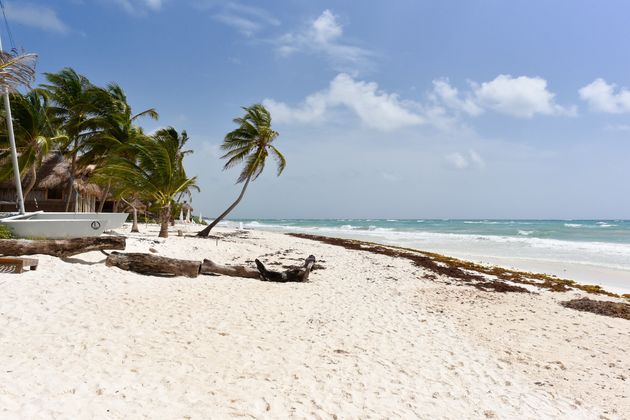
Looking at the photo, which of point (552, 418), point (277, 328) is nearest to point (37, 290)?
point (277, 328)

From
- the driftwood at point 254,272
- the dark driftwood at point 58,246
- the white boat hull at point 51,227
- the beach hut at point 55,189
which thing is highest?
the beach hut at point 55,189

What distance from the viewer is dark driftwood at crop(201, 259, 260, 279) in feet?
31.1

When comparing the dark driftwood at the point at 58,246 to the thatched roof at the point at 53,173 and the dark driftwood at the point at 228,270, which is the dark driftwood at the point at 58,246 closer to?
the dark driftwood at the point at 228,270

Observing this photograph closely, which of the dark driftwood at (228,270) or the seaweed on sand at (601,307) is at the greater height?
the dark driftwood at (228,270)

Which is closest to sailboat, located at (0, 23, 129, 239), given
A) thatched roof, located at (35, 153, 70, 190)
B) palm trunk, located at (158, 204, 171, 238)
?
palm trunk, located at (158, 204, 171, 238)

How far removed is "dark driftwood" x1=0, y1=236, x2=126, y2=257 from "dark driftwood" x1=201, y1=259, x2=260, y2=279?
209 centimetres

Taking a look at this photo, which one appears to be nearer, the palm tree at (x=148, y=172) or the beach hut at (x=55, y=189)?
the palm tree at (x=148, y=172)

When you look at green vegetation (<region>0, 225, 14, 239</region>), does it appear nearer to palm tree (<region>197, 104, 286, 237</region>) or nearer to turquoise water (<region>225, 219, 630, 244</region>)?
palm tree (<region>197, 104, 286, 237</region>)

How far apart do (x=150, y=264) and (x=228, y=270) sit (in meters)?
1.81

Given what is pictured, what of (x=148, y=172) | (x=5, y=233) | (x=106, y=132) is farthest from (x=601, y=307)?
(x=106, y=132)

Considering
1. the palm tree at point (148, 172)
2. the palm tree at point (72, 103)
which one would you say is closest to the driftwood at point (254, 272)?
the palm tree at point (148, 172)

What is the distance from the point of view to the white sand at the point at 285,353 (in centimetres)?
352

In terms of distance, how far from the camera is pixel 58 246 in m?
8.52

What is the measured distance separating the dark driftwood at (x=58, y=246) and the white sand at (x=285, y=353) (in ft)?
0.86
